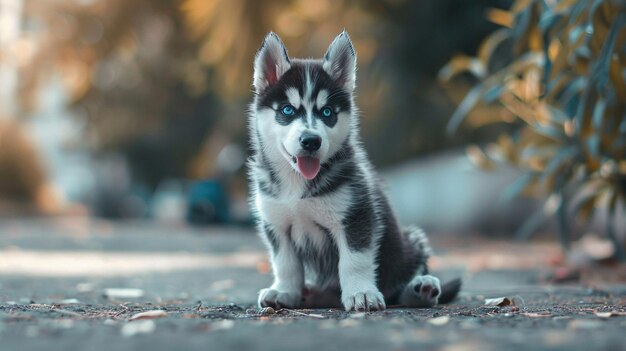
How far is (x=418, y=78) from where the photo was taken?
1309 centimetres

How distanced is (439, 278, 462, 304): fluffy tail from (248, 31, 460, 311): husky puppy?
0.07ft

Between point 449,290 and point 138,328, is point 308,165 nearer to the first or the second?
point 449,290

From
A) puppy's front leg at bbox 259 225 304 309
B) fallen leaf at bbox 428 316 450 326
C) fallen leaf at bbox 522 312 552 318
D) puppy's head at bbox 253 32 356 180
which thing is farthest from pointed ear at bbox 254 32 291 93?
fallen leaf at bbox 522 312 552 318

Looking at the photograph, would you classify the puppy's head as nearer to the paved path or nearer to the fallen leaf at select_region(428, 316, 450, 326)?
the paved path

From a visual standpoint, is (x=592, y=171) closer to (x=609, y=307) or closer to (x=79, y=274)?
(x=609, y=307)

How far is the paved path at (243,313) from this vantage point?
8.34 feet

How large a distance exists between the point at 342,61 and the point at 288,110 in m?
0.41

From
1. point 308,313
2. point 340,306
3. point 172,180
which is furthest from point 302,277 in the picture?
point 172,180

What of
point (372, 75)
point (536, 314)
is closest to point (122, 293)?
point (536, 314)

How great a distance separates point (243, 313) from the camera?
3.61m

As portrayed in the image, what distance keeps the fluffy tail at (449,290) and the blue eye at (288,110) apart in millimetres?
1126

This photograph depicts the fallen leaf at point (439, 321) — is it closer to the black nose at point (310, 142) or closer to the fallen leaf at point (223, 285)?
the black nose at point (310, 142)

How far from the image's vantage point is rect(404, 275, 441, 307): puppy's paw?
12.8 ft

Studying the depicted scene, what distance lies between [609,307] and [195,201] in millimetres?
12702
